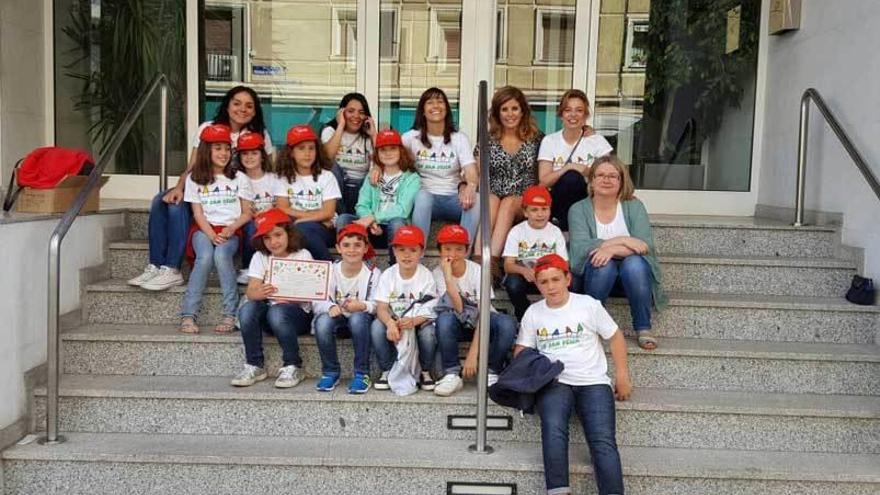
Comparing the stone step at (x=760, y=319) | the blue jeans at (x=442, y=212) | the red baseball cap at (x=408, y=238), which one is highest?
the blue jeans at (x=442, y=212)

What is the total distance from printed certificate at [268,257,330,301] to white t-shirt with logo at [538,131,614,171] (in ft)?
5.10

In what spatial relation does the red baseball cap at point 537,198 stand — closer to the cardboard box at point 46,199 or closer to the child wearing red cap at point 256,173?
the child wearing red cap at point 256,173

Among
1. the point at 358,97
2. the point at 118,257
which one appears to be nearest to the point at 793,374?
the point at 358,97

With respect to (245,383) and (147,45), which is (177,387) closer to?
(245,383)

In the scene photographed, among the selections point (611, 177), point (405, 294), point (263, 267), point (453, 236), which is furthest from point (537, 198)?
point (263, 267)

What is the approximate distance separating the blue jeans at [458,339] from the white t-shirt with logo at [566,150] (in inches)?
47.2

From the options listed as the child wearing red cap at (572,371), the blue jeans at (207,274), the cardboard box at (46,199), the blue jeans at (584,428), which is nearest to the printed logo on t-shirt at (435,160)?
the blue jeans at (207,274)

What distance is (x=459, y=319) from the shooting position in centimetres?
357

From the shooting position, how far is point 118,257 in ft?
14.3

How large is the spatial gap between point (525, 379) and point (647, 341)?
825 millimetres

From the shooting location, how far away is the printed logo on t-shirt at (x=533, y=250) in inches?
150

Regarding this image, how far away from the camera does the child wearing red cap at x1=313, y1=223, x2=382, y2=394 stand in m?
3.48

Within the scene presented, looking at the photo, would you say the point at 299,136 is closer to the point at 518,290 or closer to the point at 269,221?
the point at 269,221

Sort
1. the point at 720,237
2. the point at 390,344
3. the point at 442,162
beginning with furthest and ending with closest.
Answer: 1. the point at 720,237
2. the point at 442,162
3. the point at 390,344
